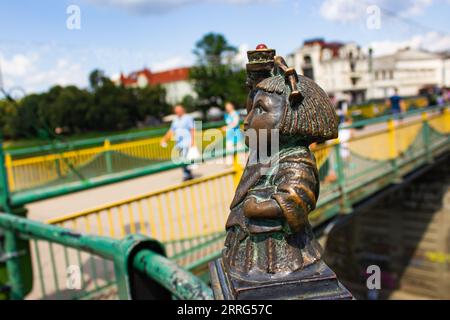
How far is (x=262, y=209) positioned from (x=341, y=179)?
21.2 feet

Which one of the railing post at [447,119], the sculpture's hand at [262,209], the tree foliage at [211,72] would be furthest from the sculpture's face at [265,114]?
the tree foliage at [211,72]

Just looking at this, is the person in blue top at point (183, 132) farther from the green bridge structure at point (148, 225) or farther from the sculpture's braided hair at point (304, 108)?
the sculpture's braided hair at point (304, 108)

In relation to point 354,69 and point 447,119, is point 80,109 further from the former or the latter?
point 354,69

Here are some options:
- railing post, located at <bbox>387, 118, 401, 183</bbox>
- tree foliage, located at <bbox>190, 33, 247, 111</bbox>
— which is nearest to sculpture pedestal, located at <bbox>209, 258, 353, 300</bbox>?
railing post, located at <bbox>387, 118, 401, 183</bbox>

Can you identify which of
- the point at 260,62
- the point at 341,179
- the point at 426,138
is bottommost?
the point at 341,179

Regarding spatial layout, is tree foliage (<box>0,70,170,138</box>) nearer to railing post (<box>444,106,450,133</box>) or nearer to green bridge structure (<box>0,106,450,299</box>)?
green bridge structure (<box>0,106,450,299</box>)

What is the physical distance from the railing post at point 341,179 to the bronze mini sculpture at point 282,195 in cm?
608

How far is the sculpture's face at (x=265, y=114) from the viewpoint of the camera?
1.38 metres

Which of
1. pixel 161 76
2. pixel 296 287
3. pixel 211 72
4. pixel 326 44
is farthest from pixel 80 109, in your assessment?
pixel 161 76

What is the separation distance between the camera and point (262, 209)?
1.35m

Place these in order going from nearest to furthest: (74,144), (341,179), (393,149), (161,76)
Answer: (341,179) → (393,149) → (74,144) → (161,76)
